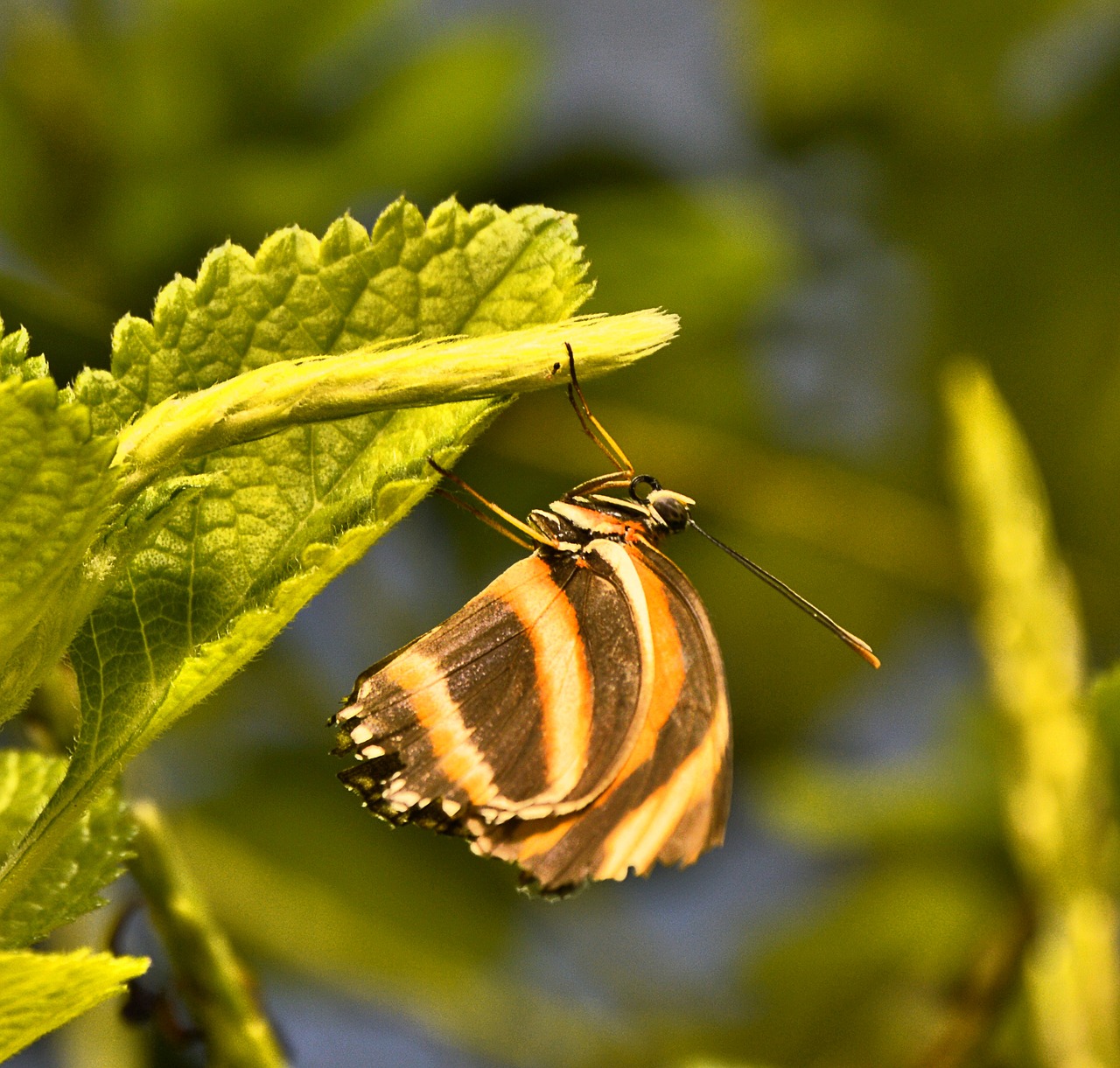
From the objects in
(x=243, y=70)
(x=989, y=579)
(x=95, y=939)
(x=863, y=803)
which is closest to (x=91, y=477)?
(x=95, y=939)

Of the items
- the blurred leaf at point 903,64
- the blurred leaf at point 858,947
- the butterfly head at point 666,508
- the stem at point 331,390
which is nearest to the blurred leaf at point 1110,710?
the butterfly head at point 666,508

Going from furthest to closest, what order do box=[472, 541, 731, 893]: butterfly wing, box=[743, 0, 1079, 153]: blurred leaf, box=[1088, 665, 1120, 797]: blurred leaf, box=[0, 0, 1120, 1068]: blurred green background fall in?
box=[743, 0, 1079, 153]: blurred leaf → box=[0, 0, 1120, 1068]: blurred green background → box=[1088, 665, 1120, 797]: blurred leaf → box=[472, 541, 731, 893]: butterfly wing

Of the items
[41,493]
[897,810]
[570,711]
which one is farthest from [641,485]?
[897,810]

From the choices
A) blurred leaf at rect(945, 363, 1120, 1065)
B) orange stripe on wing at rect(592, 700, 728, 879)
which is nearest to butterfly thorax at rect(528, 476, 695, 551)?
orange stripe on wing at rect(592, 700, 728, 879)

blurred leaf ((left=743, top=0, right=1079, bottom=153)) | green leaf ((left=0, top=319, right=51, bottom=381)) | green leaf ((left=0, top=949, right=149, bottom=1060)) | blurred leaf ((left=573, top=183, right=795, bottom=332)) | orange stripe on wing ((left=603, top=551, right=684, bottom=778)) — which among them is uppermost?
blurred leaf ((left=743, top=0, right=1079, bottom=153))

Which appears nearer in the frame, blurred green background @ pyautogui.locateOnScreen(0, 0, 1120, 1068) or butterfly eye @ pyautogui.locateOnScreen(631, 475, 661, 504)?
butterfly eye @ pyautogui.locateOnScreen(631, 475, 661, 504)

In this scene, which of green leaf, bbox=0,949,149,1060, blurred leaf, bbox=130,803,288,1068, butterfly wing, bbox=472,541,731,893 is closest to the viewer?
Answer: green leaf, bbox=0,949,149,1060

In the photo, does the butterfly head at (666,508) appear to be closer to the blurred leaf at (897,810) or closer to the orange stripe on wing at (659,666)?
the orange stripe on wing at (659,666)

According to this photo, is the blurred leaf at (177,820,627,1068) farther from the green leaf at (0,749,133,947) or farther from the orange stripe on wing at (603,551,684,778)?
the green leaf at (0,749,133,947)
